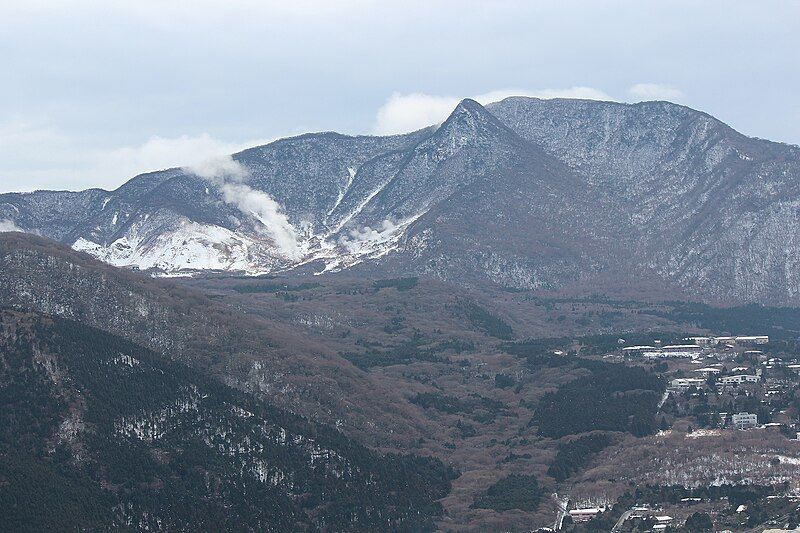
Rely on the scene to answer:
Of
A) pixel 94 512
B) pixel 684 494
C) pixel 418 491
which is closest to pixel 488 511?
pixel 418 491

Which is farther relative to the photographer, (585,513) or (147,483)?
(585,513)

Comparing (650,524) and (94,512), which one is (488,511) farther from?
(94,512)

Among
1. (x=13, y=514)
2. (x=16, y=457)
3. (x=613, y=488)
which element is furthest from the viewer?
(x=613, y=488)

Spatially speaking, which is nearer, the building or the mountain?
the mountain

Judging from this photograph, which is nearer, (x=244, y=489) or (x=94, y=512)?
(x=94, y=512)

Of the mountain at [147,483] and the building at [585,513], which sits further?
the building at [585,513]

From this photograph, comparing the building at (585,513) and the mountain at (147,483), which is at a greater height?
the mountain at (147,483)

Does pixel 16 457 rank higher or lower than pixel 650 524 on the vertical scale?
higher

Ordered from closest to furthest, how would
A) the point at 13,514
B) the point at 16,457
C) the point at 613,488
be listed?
the point at 13,514 < the point at 16,457 < the point at 613,488

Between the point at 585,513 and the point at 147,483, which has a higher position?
the point at 147,483

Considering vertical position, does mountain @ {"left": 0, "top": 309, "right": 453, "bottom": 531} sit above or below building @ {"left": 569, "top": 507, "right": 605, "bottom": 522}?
above

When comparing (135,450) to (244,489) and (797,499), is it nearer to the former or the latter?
(244,489)
